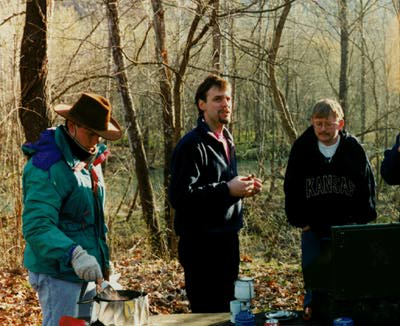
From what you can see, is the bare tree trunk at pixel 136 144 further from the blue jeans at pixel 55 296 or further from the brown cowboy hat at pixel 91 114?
the blue jeans at pixel 55 296

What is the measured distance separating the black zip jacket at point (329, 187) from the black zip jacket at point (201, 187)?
0.44 meters

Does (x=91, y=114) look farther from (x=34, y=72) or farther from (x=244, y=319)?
(x=34, y=72)

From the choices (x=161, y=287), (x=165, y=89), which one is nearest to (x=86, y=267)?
(x=161, y=287)

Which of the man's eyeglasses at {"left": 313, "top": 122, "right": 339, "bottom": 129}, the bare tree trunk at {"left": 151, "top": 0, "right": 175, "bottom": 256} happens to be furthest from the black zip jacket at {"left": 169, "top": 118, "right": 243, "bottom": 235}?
the bare tree trunk at {"left": 151, "top": 0, "right": 175, "bottom": 256}

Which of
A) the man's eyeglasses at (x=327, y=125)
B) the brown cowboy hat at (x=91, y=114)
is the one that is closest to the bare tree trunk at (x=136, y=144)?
the man's eyeglasses at (x=327, y=125)

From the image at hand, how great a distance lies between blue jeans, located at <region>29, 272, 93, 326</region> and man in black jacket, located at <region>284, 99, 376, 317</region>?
1.68m

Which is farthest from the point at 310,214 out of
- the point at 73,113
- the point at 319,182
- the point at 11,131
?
the point at 11,131

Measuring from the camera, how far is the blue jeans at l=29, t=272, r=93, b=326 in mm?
2961

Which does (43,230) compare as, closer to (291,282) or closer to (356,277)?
(356,277)

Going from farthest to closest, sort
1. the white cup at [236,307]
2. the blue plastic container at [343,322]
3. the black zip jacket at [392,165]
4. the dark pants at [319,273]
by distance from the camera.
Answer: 1. the black zip jacket at [392,165]
2. the white cup at [236,307]
3. the dark pants at [319,273]
4. the blue plastic container at [343,322]

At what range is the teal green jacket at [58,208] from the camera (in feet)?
9.14

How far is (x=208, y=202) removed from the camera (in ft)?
12.4

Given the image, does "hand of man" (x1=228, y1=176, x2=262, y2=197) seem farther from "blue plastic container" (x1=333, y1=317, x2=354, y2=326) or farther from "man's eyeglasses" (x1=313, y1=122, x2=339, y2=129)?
"blue plastic container" (x1=333, y1=317, x2=354, y2=326)

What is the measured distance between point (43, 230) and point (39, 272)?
10.9 inches
